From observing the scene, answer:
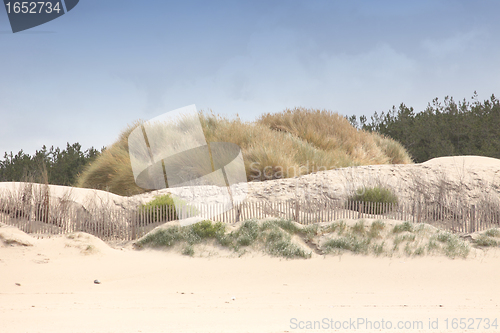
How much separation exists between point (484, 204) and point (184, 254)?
7060 millimetres

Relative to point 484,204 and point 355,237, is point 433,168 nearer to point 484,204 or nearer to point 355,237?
point 484,204

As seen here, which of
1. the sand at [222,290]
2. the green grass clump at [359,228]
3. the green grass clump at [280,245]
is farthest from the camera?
the green grass clump at [359,228]

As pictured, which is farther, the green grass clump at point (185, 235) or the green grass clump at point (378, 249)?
the green grass clump at point (185, 235)

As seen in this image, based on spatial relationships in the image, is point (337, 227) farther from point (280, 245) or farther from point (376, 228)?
point (280, 245)

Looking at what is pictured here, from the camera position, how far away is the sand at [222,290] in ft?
12.9

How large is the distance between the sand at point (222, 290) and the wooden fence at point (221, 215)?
58 cm

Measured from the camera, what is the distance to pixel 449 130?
24125 mm

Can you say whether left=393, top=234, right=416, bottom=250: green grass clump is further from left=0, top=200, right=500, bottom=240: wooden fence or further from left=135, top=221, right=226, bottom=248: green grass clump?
left=135, top=221, right=226, bottom=248: green grass clump

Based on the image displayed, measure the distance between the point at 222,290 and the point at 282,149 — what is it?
7450mm

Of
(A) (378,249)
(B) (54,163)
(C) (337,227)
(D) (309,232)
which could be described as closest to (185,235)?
(D) (309,232)

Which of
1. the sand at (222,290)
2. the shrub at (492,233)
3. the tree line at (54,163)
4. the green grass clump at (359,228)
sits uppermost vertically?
the tree line at (54,163)

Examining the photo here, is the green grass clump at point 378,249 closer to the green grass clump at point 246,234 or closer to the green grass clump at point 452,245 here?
the green grass clump at point 452,245

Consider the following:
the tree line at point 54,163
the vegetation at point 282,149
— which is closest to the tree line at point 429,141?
the tree line at point 54,163

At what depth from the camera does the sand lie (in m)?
3.92
